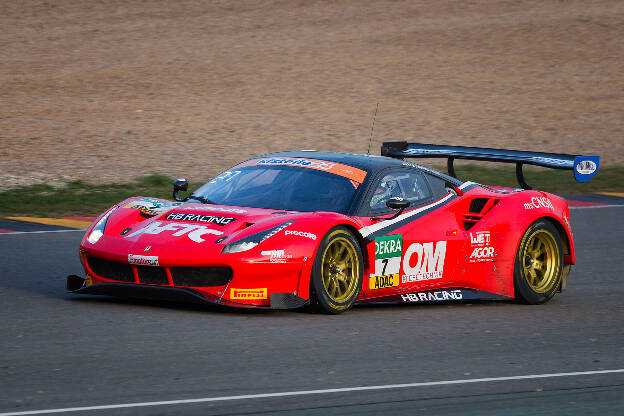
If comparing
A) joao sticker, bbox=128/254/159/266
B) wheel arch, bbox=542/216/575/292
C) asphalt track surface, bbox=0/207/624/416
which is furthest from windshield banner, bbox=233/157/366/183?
wheel arch, bbox=542/216/575/292

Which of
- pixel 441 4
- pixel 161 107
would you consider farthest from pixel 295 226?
pixel 441 4

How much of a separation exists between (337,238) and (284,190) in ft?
2.59

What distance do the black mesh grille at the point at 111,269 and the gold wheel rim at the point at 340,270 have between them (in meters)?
1.33

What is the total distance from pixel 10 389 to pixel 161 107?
17.8 metres

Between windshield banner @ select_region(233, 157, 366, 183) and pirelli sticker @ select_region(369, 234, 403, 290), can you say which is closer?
pirelli sticker @ select_region(369, 234, 403, 290)

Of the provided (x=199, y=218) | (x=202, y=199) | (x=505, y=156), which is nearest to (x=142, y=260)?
(x=199, y=218)

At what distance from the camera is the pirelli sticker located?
8094mm

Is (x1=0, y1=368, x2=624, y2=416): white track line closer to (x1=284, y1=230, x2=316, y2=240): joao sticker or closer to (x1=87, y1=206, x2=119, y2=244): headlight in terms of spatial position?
(x1=284, y1=230, x2=316, y2=240): joao sticker

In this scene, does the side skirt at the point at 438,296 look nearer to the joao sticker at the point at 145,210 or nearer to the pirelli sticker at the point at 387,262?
the pirelli sticker at the point at 387,262

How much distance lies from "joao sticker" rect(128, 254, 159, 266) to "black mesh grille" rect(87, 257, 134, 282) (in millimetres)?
104

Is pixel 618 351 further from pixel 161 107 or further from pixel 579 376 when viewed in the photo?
pixel 161 107

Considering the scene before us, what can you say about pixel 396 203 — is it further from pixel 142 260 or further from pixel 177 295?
pixel 142 260

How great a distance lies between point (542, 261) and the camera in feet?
30.6

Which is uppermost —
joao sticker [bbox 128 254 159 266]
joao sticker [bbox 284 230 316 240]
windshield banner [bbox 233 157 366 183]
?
windshield banner [bbox 233 157 366 183]
